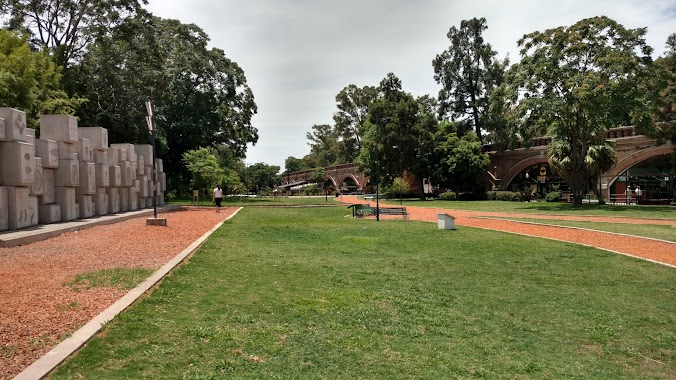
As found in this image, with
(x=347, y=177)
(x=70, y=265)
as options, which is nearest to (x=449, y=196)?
(x=347, y=177)

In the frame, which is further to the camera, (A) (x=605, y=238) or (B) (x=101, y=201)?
(B) (x=101, y=201)

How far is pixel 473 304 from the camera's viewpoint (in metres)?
7.50

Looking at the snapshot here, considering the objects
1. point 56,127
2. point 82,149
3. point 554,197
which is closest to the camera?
point 56,127

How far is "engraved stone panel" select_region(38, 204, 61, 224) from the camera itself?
16.0m

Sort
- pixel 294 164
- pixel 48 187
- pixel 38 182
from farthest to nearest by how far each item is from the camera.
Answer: pixel 294 164 → pixel 48 187 → pixel 38 182

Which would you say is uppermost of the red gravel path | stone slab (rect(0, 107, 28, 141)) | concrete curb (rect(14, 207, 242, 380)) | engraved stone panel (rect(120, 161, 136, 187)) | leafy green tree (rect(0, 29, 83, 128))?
leafy green tree (rect(0, 29, 83, 128))

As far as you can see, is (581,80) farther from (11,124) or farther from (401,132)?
(11,124)

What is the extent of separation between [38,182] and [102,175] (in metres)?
4.58

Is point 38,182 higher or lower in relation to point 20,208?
higher

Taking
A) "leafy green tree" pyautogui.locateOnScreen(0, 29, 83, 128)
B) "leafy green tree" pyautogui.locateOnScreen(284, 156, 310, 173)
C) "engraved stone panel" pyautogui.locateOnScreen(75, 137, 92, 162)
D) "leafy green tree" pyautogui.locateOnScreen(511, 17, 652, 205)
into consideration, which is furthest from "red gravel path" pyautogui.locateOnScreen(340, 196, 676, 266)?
"leafy green tree" pyautogui.locateOnScreen(284, 156, 310, 173)

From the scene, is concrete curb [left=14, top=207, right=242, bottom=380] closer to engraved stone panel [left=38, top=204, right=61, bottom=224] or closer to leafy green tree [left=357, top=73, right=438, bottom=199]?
engraved stone panel [left=38, top=204, right=61, bottom=224]

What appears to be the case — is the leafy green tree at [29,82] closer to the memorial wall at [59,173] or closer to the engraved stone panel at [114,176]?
the memorial wall at [59,173]

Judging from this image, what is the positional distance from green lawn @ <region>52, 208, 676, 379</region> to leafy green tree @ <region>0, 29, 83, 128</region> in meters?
16.5

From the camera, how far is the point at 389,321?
6.24 meters
